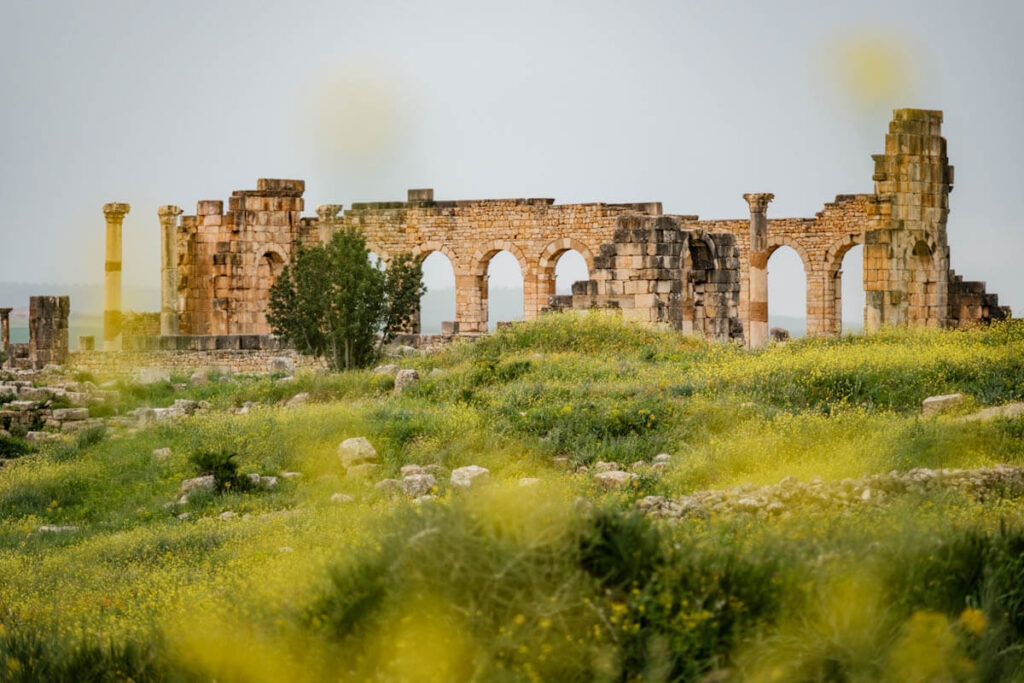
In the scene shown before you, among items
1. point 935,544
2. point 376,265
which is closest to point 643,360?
point 376,265

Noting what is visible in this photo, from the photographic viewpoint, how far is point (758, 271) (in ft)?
97.2

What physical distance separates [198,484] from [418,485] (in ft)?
7.72

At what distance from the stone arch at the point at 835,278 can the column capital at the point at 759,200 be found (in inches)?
186

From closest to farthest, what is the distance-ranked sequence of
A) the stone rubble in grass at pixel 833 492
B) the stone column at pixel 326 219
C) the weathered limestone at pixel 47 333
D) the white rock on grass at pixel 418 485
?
the stone rubble in grass at pixel 833 492 < the white rock on grass at pixel 418 485 < the weathered limestone at pixel 47 333 < the stone column at pixel 326 219

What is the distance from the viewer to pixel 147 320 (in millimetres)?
29406

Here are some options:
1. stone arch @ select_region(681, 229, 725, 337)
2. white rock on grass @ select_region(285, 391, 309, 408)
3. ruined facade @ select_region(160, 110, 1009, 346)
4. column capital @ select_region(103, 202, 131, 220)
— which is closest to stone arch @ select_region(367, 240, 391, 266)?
ruined facade @ select_region(160, 110, 1009, 346)

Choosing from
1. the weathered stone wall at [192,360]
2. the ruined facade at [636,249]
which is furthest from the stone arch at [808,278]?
the weathered stone wall at [192,360]

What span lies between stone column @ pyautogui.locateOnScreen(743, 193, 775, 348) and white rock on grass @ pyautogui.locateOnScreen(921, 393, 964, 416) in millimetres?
15604

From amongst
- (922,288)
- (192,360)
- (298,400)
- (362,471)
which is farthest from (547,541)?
(922,288)

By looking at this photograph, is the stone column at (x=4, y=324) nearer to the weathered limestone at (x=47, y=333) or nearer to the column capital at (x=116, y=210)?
the column capital at (x=116, y=210)

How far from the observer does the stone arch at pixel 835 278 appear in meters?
33.2

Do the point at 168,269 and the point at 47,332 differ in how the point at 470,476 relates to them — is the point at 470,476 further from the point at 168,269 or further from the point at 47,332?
the point at 168,269

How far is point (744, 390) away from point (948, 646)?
341 inches

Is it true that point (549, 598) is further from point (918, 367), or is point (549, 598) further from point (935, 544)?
point (918, 367)
